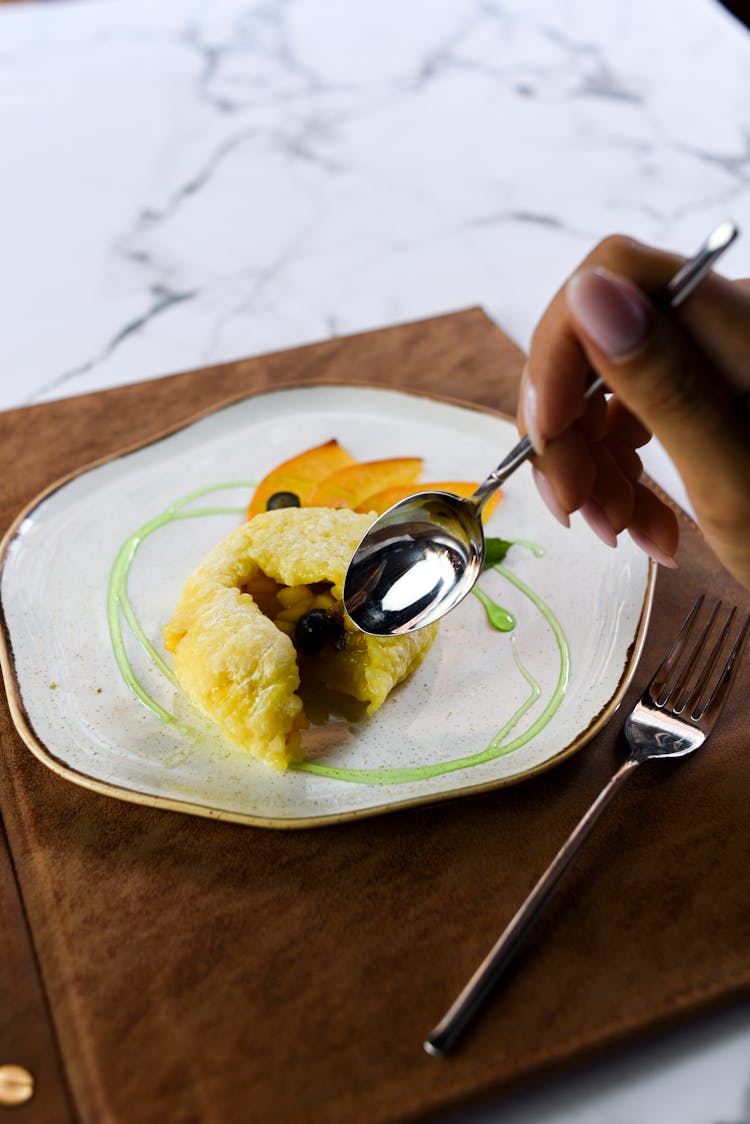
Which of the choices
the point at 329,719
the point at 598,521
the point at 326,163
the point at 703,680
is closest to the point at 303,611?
the point at 329,719

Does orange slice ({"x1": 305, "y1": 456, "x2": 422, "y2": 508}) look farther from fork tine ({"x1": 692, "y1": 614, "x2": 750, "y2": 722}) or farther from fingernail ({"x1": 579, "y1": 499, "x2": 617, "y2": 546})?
fork tine ({"x1": 692, "y1": 614, "x2": 750, "y2": 722})

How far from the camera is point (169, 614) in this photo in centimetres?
146

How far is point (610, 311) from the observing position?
968 mm

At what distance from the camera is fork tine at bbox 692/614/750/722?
130 centimetres

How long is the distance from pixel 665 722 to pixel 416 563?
0.36 m

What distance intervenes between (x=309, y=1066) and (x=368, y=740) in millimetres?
392

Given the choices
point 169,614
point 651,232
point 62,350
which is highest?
point 651,232

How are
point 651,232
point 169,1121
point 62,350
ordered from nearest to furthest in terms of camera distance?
point 169,1121 → point 62,350 → point 651,232

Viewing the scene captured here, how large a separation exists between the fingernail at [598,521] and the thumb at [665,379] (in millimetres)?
301

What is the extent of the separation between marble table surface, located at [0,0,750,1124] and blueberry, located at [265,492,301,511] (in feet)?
1.77

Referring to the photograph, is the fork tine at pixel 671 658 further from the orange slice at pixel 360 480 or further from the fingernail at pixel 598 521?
the orange slice at pixel 360 480

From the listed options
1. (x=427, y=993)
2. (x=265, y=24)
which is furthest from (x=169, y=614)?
(x=265, y=24)

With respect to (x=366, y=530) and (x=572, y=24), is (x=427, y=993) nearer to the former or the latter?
(x=366, y=530)

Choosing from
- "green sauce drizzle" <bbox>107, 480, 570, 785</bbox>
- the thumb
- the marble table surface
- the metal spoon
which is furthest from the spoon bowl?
the marble table surface
